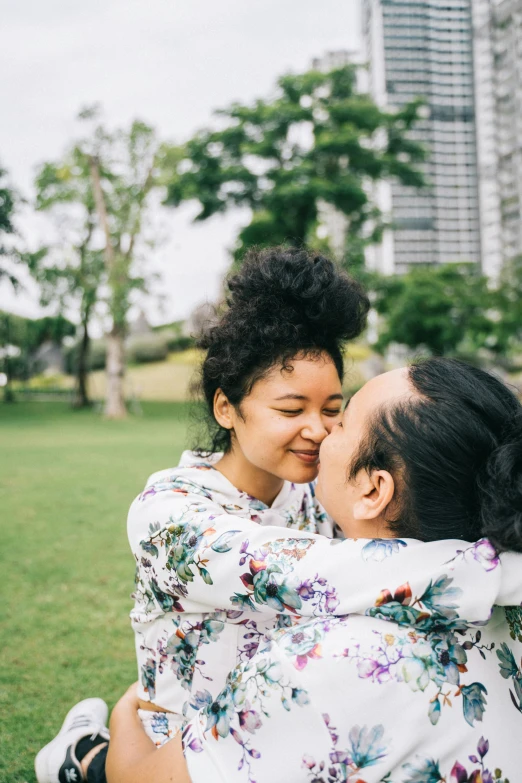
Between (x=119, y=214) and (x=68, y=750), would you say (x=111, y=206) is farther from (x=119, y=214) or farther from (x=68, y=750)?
(x=68, y=750)

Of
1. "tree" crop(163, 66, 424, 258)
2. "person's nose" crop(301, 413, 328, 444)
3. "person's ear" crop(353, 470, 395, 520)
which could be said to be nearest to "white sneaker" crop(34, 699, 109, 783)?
"person's nose" crop(301, 413, 328, 444)

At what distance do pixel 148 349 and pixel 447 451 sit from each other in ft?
132

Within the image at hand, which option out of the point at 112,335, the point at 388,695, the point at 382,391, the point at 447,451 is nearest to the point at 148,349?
the point at 112,335

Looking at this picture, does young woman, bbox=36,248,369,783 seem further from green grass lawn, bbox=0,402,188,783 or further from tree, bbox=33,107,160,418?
tree, bbox=33,107,160,418

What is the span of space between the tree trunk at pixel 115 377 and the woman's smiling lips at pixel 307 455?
21408 mm

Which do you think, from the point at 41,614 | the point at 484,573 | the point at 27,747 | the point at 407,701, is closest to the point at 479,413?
the point at 484,573

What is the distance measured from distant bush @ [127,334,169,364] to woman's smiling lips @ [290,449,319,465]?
39.4 metres

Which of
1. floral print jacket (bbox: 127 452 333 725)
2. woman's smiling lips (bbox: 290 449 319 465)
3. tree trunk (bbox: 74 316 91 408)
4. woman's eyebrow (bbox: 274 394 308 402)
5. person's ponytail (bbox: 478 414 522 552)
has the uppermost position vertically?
woman's eyebrow (bbox: 274 394 308 402)

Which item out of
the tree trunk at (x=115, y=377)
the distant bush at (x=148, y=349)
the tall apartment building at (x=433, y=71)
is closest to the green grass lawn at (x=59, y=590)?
the tree trunk at (x=115, y=377)

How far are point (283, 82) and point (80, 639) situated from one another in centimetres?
2876

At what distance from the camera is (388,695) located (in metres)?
1.21

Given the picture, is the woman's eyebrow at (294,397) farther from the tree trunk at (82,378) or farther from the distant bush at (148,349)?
the distant bush at (148,349)

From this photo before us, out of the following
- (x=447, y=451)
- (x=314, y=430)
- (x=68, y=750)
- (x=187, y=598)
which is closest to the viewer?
(x=447, y=451)

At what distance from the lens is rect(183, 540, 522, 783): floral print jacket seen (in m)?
1.21
